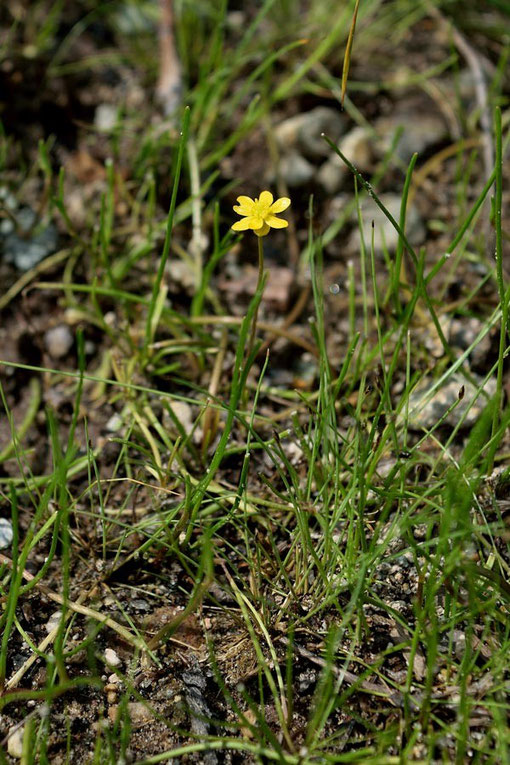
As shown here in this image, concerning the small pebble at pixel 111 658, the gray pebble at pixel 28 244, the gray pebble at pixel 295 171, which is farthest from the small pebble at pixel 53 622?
the gray pebble at pixel 295 171

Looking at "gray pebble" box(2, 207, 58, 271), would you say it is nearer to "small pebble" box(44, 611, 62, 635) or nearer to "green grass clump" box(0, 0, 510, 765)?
"green grass clump" box(0, 0, 510, 765)

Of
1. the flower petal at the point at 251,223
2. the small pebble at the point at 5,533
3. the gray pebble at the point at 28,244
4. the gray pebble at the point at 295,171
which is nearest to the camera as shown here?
the flower petal at the point at 251,223

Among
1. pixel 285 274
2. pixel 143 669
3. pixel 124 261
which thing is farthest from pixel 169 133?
pixel 143 669

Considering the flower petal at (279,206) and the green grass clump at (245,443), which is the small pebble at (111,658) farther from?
the flower petal at (279,206)

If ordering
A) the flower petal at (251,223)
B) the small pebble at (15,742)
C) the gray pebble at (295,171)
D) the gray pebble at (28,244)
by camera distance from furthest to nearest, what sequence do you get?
the gray pebble at (295,171)
the gray pebble at (28,244)
the flower petal at (251,223)
the small pebble at (15,742)

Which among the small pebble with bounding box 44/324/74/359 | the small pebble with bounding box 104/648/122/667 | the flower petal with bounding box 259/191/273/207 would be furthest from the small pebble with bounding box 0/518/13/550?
the flower petal with bounding box 259/191/273/207

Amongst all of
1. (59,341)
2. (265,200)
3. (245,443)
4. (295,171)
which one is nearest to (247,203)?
(265,200)

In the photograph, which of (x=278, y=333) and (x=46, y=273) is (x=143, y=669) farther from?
(x=46, y=273)

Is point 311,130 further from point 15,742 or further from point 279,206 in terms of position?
point 15,742
